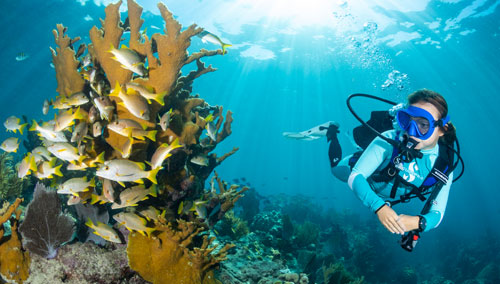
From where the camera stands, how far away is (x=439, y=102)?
140 inches

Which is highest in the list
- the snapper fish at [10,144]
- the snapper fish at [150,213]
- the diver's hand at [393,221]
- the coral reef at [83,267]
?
the snapper fish at [10,144]

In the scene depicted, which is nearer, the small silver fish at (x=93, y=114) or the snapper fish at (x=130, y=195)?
the snapper fish at (x=130, y=195)

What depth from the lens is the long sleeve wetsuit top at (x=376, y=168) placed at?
3.21 meters

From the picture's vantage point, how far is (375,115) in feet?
17.0

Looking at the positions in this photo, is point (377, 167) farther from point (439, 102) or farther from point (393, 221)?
point (439, 102)

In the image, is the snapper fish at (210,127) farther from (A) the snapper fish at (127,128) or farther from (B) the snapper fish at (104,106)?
(B) the snapper fish at (104,106)

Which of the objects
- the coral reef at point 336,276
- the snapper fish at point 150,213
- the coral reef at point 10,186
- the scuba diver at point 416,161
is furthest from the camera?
the coral reef at point 336,276

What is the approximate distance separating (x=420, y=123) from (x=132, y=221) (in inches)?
158

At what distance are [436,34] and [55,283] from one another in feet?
93.5

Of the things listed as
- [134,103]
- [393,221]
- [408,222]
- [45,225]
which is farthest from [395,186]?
[45,225]

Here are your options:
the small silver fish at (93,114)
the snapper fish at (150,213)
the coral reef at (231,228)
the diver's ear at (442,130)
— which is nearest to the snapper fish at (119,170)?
the snapper fish at (150,213)

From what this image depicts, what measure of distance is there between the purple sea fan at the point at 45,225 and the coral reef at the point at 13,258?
116 mm

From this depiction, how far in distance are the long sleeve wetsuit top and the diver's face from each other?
15cm

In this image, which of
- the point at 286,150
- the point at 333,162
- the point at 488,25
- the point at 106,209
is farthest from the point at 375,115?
the point at 286,150
